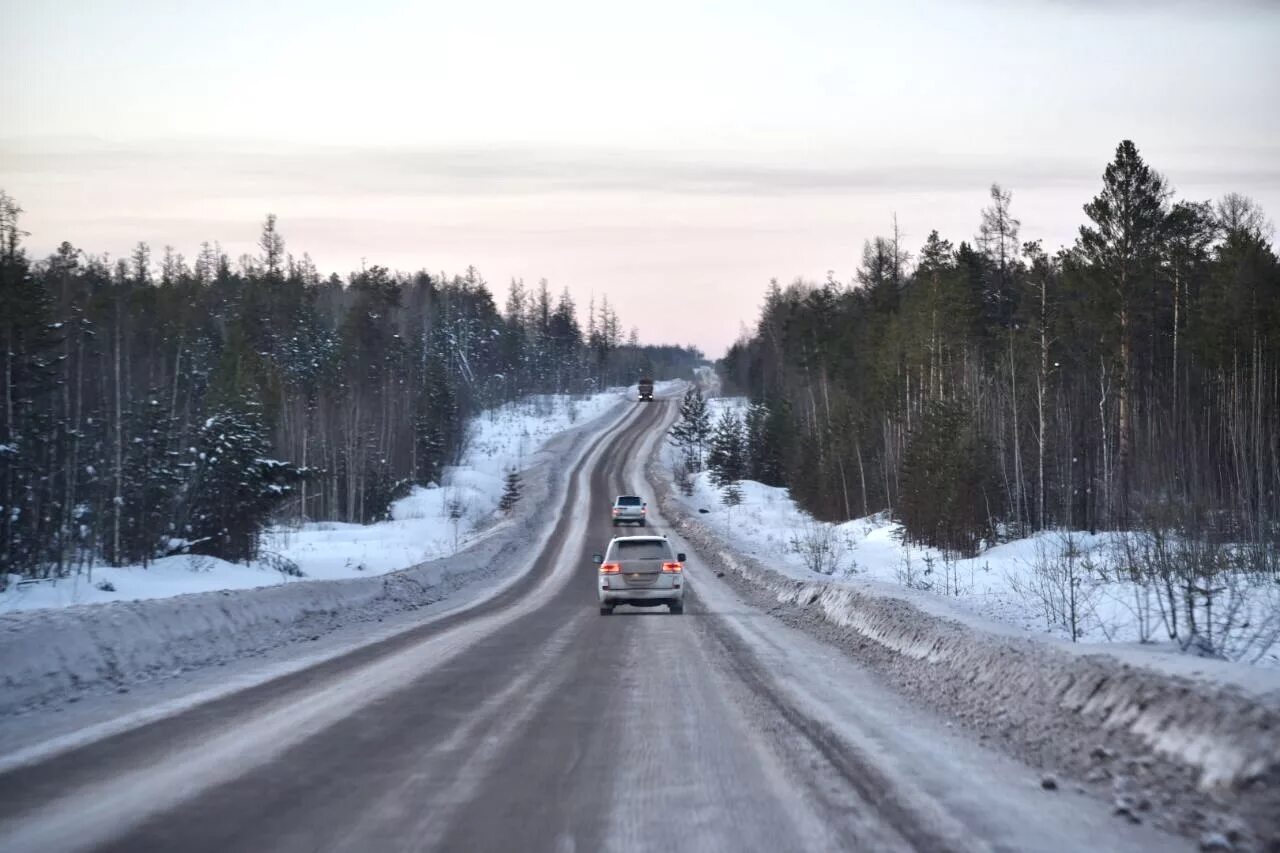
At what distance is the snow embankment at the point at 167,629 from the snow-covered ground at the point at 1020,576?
436 inches

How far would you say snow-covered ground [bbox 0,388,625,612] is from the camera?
2269cm

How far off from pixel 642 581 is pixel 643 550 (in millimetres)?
730

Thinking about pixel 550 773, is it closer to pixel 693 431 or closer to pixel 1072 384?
pixel 1072 384

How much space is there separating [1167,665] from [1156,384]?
4851cm

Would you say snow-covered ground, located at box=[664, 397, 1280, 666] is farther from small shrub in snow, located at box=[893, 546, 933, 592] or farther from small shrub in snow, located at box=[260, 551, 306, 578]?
small shrub in snow, located at box=[260, 551, 306, 578]

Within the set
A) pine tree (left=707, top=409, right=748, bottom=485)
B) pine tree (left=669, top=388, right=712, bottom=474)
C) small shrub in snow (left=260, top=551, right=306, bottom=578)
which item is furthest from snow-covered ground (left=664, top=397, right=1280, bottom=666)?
pine tree (left=669, top=388, right=712, bottom=474)

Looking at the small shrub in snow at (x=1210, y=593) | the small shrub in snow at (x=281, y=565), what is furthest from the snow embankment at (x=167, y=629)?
the small shrub in snow at (x=1210, y=593)

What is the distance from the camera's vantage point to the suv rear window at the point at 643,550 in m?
24.4

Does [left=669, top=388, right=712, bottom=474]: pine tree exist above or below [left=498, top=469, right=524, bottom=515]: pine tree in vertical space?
above

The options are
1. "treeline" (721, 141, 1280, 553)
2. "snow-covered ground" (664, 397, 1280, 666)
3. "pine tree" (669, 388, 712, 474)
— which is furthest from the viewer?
"pine tree" (669, 388, 712, 474)

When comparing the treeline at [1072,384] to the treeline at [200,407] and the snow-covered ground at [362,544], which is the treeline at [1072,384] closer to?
the snow-covered ground at [362,544]

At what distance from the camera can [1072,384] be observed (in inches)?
2281

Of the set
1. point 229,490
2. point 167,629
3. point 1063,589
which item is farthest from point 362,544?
point 1063,589

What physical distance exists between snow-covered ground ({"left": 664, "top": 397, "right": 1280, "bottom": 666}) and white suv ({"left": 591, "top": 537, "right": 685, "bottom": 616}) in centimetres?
523
